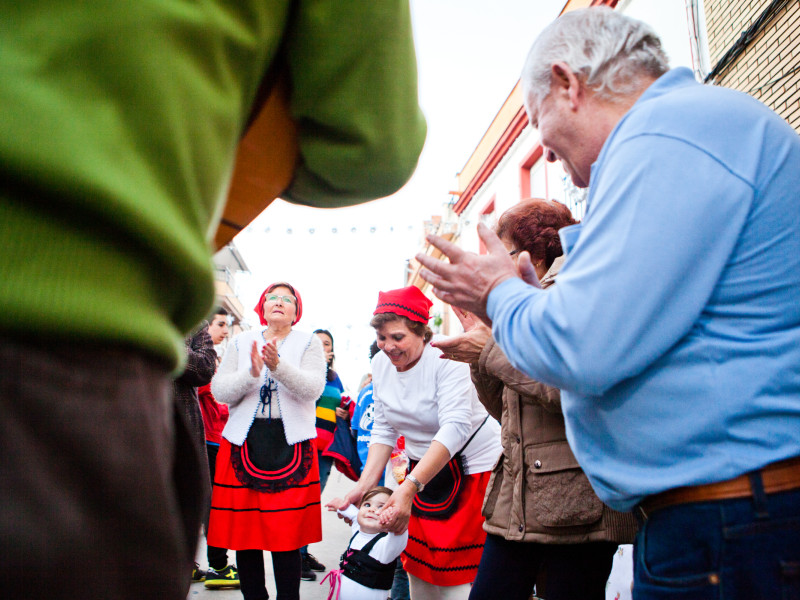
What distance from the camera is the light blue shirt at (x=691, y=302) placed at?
109 cm

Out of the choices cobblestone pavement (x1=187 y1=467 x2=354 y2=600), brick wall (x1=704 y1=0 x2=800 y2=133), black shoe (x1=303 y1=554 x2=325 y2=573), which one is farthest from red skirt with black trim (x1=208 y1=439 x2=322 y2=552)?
brick wall (x1=704 y1=0 x2=800 y2=133)

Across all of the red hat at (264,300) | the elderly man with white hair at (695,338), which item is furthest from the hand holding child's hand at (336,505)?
the elderly man with white hair at (695,338)

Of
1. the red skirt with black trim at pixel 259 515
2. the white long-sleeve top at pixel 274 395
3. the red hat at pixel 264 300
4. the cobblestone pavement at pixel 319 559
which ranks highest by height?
the red hat at pixel 264 300

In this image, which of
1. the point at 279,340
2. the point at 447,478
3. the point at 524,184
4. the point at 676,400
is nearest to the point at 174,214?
the point at 676,400

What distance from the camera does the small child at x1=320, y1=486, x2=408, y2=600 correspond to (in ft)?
9.72

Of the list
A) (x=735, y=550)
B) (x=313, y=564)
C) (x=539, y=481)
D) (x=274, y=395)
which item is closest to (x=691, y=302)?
(x=735, y=550)

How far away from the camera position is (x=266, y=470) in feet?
11.6

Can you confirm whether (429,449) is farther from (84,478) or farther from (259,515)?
(84,478)

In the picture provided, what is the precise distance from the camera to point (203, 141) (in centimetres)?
58

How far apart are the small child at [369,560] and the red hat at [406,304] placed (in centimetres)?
104

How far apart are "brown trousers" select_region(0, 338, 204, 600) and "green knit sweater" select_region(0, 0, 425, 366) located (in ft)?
0.09

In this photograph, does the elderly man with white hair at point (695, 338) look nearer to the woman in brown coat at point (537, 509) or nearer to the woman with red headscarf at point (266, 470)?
the woman in brown coat at point (537, 509)

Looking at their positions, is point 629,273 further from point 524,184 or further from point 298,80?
point 524,184

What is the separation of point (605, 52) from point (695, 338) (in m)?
0.73
